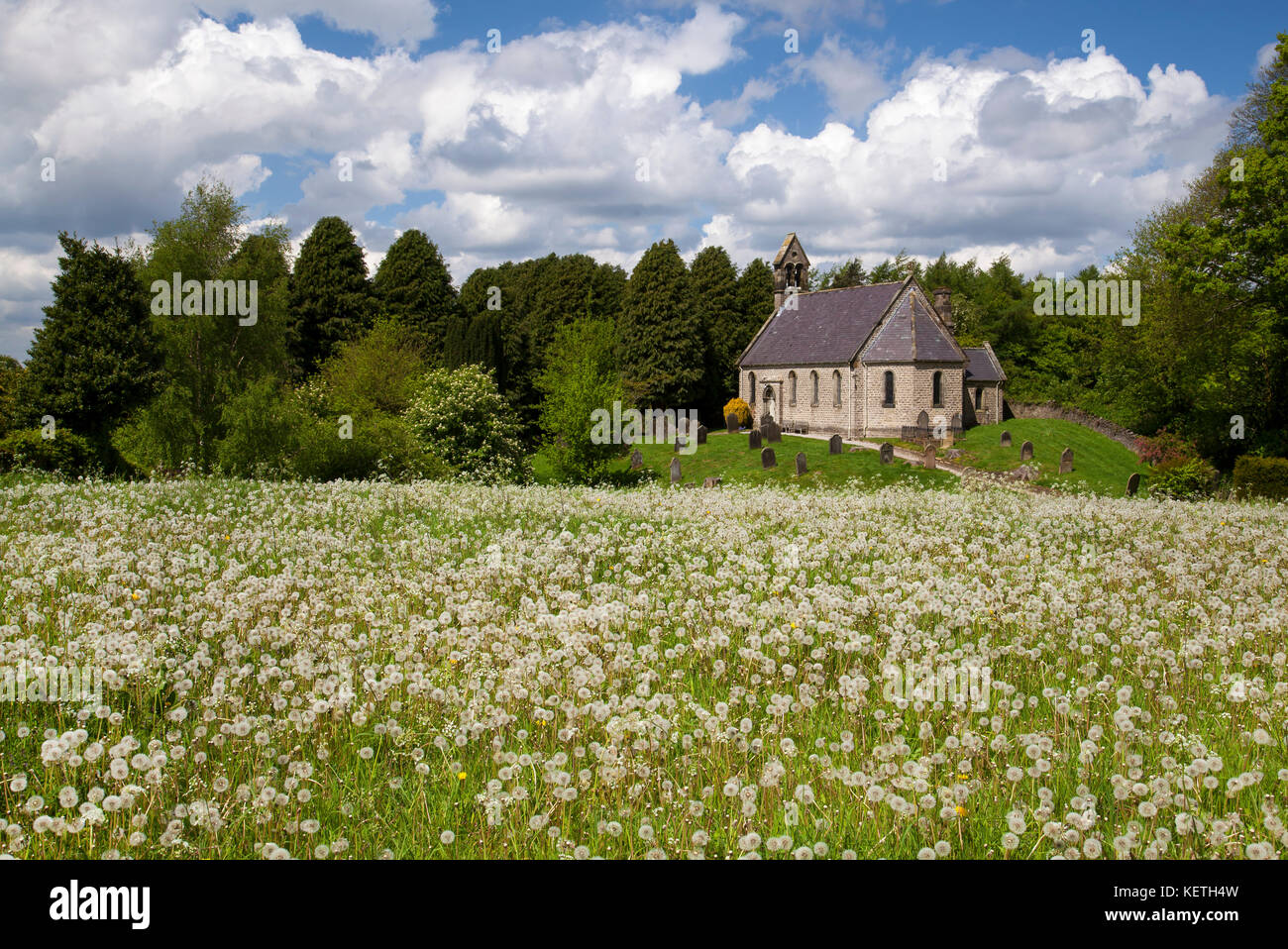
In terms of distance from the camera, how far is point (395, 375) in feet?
132

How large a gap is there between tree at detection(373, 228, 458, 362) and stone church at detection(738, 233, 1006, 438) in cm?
2163

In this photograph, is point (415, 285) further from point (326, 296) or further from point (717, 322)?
point (717, 322)

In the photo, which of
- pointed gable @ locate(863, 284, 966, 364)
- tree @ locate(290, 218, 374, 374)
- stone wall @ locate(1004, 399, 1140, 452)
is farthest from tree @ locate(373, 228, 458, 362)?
stone wall @ locate(1004, 399, 1140, 452)

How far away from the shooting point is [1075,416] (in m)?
48.9

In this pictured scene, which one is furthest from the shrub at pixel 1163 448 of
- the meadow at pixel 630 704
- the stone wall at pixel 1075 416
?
the meadow at pixel 630 704

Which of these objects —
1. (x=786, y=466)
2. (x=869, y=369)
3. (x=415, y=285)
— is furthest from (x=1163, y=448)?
(x=415, y=285)

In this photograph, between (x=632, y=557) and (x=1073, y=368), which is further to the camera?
(x=1073, y=368)

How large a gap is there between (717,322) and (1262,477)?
44755 mm

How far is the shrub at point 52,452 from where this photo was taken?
2784cm

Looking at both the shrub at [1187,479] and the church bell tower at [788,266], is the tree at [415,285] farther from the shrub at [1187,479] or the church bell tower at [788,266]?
the shrub at [1187,479]

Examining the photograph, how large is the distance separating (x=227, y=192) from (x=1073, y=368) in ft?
206

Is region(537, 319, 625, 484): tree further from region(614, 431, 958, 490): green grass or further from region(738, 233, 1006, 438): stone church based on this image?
region(738, 233, 1006, 438): stone church
